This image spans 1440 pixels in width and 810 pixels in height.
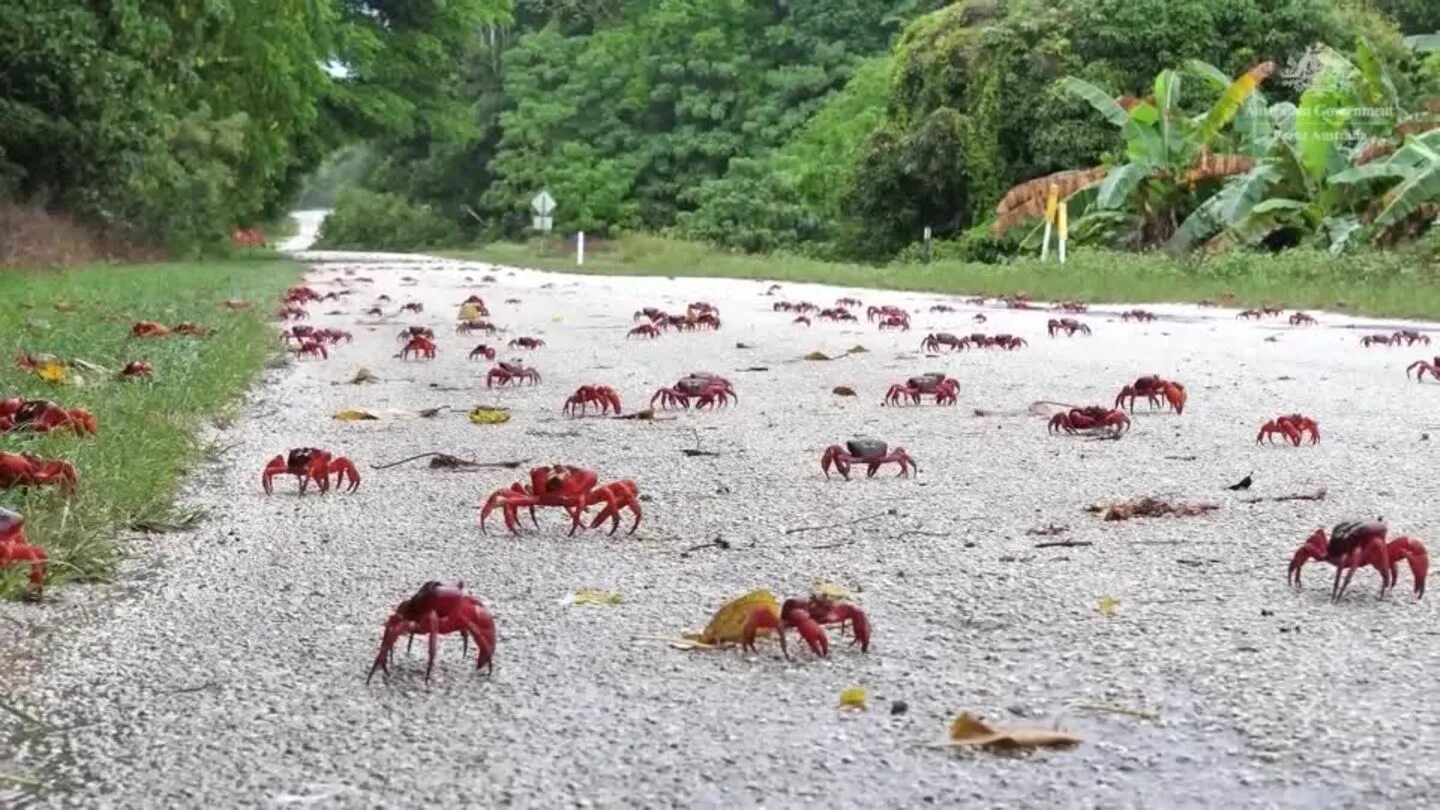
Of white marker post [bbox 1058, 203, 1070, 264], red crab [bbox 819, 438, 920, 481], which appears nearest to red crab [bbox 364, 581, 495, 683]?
red crab [bbox 819, 438, 920, 481]

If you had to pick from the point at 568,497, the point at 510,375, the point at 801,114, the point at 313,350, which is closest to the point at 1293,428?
the point at 568,497

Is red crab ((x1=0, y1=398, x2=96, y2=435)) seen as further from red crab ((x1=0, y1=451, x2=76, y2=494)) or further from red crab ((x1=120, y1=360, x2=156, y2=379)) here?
red crab ((x1=120, y1=360, x2=156, y2=379))

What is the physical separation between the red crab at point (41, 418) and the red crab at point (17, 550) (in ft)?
6.05

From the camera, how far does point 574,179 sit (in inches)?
2544

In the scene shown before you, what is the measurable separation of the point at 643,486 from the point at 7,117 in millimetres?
22593

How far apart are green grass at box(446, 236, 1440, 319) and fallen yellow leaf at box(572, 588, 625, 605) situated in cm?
1392

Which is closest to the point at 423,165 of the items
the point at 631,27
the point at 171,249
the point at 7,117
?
the point at 631,27

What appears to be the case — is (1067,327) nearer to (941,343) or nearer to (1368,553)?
(941,343)

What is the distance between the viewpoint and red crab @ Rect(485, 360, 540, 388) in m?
9.02

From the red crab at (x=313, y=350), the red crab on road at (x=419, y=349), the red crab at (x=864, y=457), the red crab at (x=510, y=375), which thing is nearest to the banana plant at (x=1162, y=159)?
the red crab on road at (x=419, y=349)

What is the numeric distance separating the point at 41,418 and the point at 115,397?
1.33m

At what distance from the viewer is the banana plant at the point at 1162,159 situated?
27125 mm

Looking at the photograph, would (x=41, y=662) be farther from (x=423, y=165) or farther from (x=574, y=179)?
(x=423, y=165)

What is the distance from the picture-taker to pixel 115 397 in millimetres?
7074
